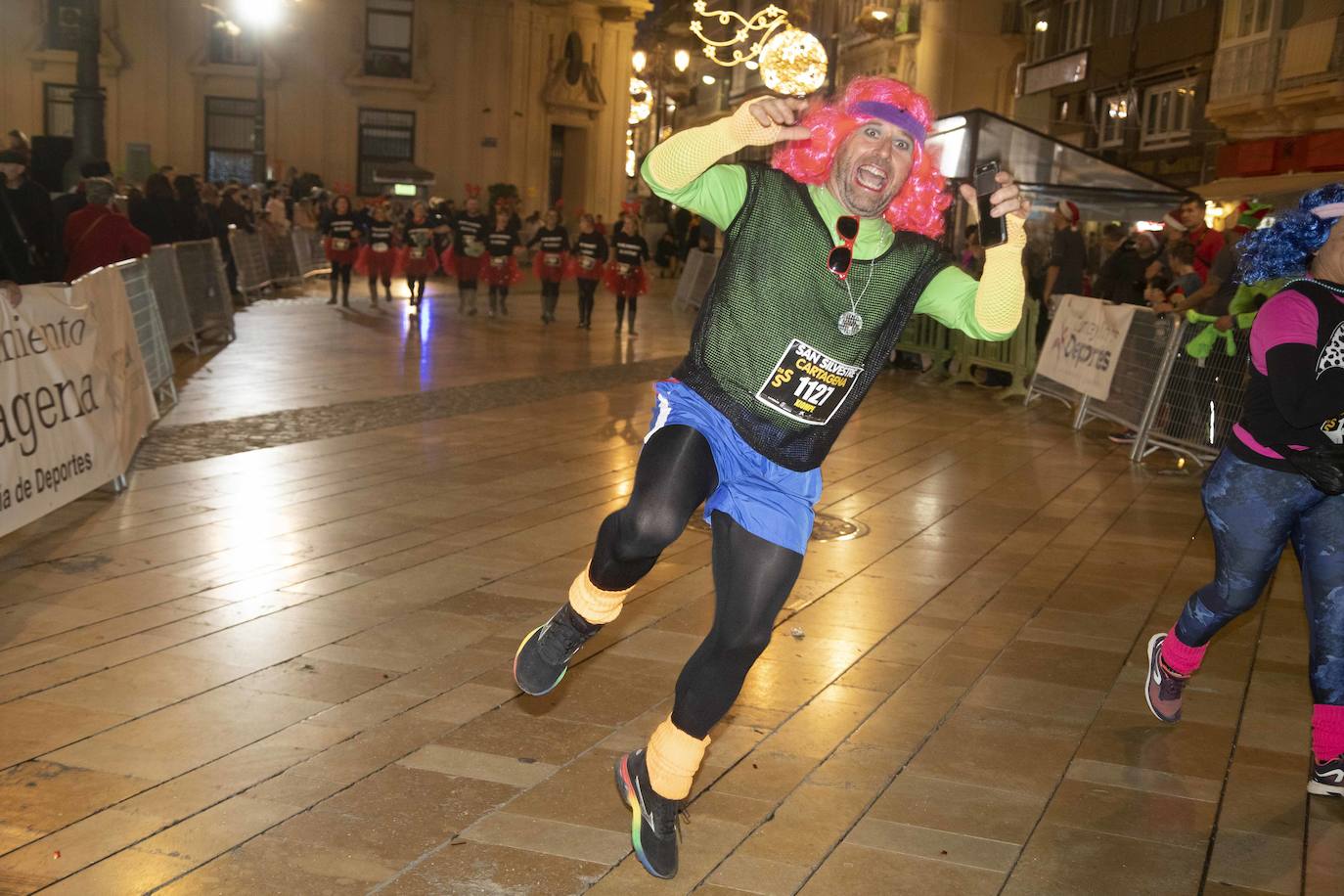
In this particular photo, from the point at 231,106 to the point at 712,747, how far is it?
1706 inches

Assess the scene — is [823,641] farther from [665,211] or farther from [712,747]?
[665,211]

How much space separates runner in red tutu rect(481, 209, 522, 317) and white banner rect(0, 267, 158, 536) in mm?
13732

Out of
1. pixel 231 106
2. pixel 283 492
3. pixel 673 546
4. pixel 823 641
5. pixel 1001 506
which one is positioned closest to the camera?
pixel 823 641

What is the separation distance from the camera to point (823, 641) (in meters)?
6.12

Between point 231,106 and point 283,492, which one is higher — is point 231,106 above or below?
above

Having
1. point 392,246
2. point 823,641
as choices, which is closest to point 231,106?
point 392,246

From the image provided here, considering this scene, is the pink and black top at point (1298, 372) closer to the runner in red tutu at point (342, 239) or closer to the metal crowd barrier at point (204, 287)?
the metal crowd barrier at point (204, 287)

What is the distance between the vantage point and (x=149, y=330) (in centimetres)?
1126

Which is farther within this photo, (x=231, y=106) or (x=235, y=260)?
(x=231, y=106)

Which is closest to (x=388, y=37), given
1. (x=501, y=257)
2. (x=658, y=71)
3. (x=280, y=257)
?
(x=658, y=71)

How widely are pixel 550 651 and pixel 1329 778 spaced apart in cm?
255

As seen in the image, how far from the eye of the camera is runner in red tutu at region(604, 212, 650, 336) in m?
21.0

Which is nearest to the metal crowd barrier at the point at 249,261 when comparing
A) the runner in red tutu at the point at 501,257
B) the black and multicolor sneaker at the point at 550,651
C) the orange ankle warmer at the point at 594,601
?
the runner in red tutu at the point at 501,257

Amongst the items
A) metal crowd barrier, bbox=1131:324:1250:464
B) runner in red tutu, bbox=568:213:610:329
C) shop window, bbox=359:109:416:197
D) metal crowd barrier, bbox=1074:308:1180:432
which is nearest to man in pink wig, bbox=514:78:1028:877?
metal crowd barrier, bbox=1131:324:1250:464
